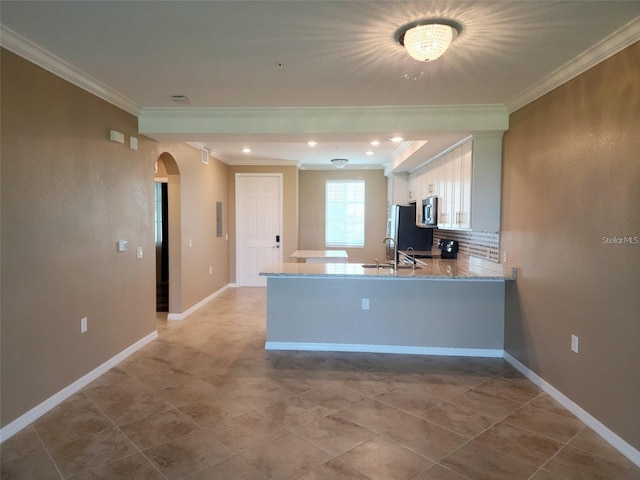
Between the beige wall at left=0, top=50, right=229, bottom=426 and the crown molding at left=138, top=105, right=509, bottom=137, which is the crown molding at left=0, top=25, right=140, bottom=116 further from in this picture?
the crown molding at left=138, top=105, right=509, bottom=137

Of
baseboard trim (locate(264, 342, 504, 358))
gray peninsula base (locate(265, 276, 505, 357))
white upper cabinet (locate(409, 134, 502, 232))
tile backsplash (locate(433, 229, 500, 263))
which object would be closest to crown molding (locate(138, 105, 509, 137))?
white upper cabinet (locate(409, 134, 502, 232))

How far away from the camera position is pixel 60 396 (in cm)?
272

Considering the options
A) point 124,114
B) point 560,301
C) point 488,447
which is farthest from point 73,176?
point 560,301

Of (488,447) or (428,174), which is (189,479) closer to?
(488,447)

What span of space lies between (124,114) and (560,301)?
4074 millimetres

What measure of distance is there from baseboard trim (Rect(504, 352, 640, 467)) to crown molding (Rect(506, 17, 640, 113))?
232 centimetres

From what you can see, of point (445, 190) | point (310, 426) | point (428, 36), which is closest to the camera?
point (428, 36)

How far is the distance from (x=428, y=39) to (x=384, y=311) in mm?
2534

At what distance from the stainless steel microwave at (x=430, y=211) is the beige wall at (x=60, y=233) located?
11.5 feet

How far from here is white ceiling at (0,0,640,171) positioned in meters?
1.95

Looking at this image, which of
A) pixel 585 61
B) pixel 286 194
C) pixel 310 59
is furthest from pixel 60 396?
pixel 286 194

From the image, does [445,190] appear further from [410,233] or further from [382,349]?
[382,349]

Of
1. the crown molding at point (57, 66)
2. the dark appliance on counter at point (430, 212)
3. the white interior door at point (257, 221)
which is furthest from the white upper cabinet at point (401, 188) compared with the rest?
the crown molding at point (57, 66)

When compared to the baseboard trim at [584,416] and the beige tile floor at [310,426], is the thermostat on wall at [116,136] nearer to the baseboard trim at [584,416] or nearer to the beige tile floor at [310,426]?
the beige tile floor at [310,426]
